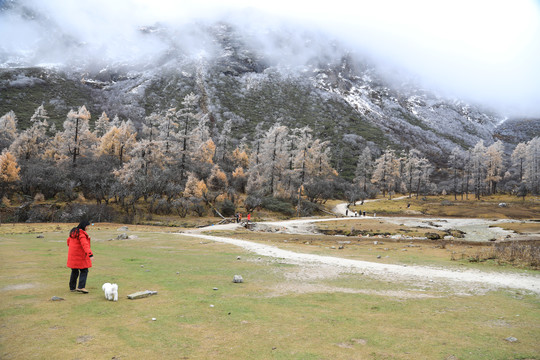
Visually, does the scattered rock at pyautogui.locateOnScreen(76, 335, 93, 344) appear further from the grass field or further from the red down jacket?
the red down jacket

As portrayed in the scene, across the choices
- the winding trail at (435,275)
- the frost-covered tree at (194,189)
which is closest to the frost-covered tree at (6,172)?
the frost-covered tree at (194,189)

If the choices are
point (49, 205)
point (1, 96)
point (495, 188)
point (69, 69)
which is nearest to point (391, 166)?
point (495, 188)

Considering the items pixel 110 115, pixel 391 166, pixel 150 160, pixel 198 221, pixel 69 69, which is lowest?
pixel 198 221

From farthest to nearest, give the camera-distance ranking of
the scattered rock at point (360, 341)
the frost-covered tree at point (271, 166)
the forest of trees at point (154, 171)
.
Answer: the frost-covered tree at point (271, 166)
the forest of trees at point (154, 171)
the scattered rock at point (360, 341)

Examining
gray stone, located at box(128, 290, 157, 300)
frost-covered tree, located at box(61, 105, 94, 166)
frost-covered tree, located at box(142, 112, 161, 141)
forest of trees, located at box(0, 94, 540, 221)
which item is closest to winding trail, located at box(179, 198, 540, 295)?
gray stone, located at box(128, 290, 157, 300)

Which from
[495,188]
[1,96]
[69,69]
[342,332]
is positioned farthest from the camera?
[69,69]

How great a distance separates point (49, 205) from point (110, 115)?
102 m

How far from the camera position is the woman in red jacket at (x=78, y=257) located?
9.38 metres

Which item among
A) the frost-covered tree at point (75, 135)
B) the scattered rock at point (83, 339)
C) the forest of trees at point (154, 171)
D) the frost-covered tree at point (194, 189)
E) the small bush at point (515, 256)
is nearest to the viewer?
the scattered rock at point (83, 339)

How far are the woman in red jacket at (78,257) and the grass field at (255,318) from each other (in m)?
0.40

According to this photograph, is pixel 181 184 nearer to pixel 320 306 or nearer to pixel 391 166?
pixel 320 306

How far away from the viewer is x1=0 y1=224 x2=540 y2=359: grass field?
550cm

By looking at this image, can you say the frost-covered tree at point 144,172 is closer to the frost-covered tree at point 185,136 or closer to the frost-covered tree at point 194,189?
the frost-covered tree at point 185,136

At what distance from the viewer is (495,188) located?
354 ft
